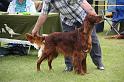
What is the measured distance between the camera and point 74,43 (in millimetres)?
6297

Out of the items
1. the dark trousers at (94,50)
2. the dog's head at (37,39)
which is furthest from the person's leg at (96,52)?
the dog's head at (37,39)

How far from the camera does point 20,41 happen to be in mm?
8180

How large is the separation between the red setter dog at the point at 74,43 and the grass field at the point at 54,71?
0.26 metres

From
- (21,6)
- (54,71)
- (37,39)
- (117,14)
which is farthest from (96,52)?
(117,14)

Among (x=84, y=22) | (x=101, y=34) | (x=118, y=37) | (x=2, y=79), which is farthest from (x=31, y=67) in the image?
(x=101, y=34)

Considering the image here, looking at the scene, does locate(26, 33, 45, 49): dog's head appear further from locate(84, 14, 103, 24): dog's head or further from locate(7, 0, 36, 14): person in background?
locate(7, 0, 36, 14): person in background

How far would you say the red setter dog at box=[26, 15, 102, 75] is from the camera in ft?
20.3

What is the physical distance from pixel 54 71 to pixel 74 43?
2.49 ft

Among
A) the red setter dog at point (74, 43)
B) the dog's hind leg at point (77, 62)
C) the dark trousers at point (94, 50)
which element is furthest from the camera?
the dark trousers at point (94, 50)

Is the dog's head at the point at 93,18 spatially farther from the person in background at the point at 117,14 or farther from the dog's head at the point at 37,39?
the person in background at the point at 117,14

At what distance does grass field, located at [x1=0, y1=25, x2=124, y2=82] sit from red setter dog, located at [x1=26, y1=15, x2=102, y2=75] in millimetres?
265

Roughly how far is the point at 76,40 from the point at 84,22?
0.31m

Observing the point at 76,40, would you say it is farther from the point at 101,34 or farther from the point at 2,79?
the point at 101,34

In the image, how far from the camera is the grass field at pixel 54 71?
618 cm
